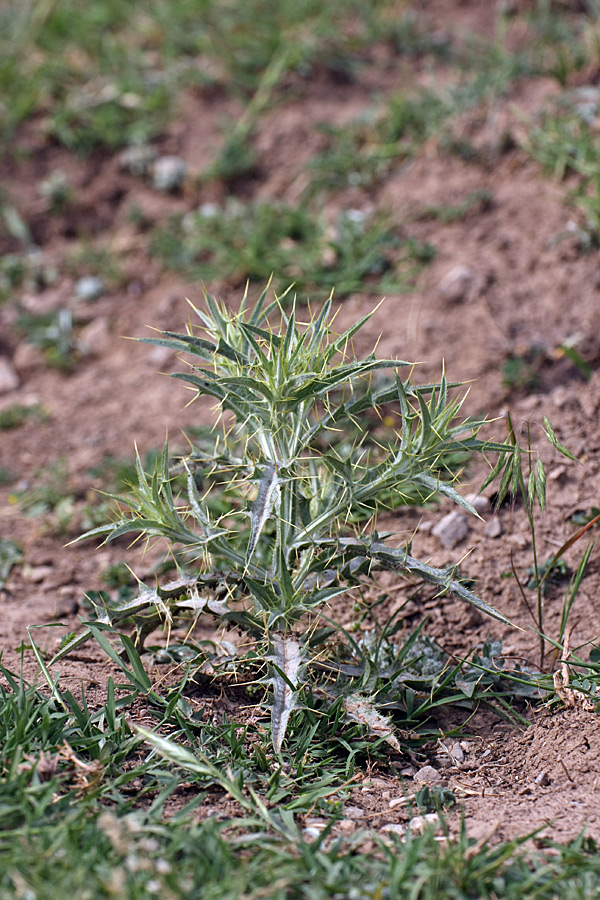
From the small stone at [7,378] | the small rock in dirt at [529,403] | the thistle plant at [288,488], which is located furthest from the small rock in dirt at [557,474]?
the small stone at [7,378]

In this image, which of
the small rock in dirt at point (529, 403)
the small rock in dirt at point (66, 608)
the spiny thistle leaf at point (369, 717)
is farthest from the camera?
the small rock in dirt at point (529, 403)

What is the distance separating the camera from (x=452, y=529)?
9.07 feet

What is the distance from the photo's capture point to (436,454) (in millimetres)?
2002

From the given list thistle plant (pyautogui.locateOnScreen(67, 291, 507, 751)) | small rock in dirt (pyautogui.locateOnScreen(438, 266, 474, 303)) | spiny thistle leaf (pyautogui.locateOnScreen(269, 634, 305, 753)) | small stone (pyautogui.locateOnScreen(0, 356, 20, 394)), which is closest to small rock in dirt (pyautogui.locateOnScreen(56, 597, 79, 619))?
thistle plant (pyautogui.locateOnScreen(67, 291, 507, 751))

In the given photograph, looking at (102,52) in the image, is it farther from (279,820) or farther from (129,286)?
(279,820)

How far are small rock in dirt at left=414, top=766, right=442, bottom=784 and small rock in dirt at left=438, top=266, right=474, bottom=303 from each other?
2.02 m

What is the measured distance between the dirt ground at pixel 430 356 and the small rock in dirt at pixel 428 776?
30 millimetres

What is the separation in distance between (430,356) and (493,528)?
0.85 meters

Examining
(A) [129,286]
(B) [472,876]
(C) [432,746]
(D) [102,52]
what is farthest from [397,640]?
(D) [102,52]

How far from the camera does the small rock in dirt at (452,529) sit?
9.03ft

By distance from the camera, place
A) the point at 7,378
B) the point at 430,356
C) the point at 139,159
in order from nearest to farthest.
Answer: the point at 430,356, the point at 7,378, the point at 139,159

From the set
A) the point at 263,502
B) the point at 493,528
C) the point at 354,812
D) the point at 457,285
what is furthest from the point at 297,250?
the point at 354,812

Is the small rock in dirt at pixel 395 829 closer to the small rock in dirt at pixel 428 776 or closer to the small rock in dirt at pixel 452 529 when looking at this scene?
the small rock in dirt at pixel 428 776

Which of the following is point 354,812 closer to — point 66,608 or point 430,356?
point 66,608
